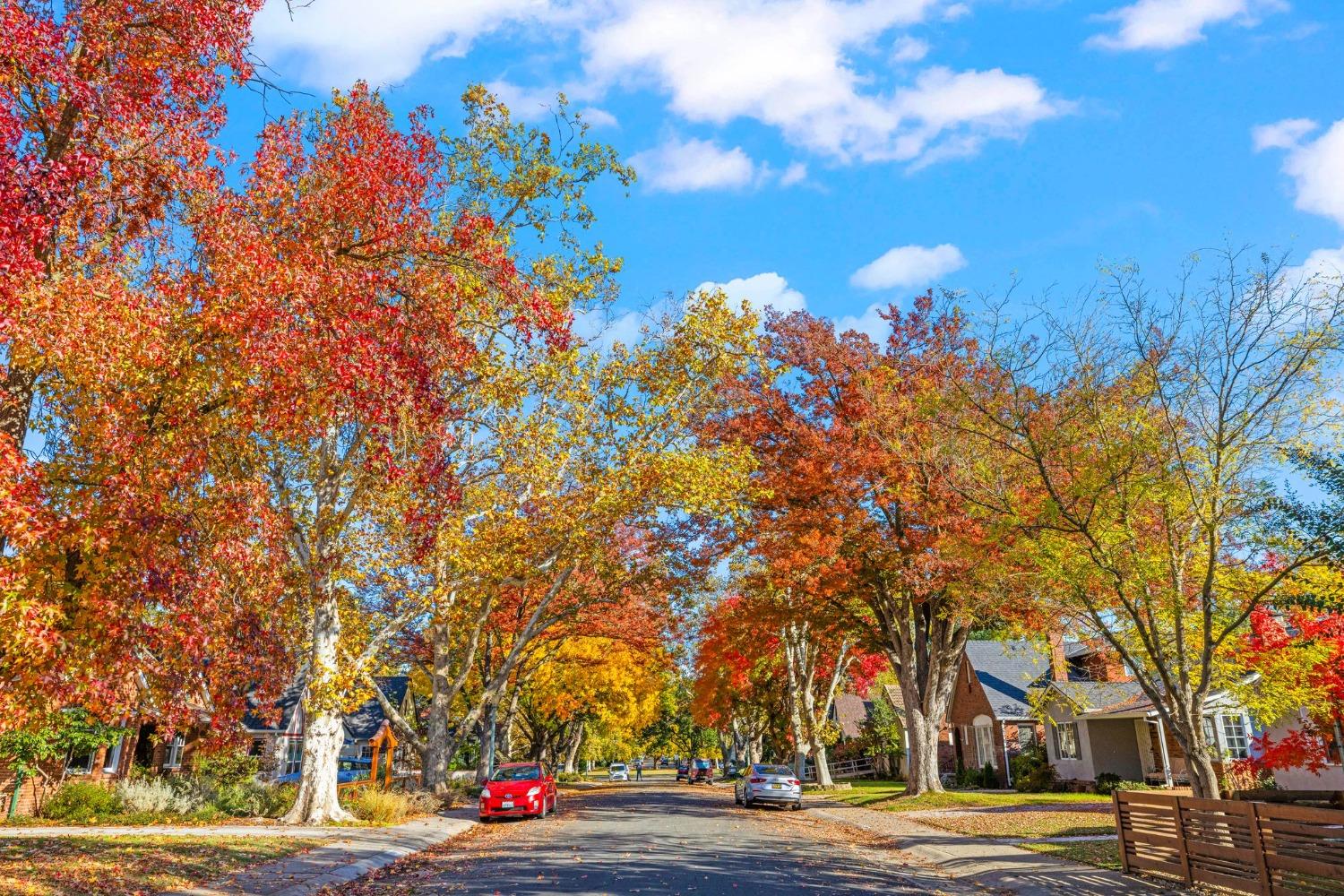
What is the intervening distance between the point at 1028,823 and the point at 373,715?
39.2m

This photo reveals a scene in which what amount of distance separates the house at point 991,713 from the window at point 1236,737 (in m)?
5.90

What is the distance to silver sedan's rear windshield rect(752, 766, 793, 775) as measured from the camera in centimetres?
2862

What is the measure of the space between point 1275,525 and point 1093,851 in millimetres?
6190

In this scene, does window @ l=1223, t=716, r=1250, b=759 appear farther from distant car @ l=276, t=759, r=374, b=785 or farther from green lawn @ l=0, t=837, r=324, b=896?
distant car @ l=276, t=759, r=374, b=785

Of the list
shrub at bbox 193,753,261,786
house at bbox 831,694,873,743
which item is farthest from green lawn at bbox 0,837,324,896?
house at bbox 831,694,873,743

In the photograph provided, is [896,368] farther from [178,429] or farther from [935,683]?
[178,429]

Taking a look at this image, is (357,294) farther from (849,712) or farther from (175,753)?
(849,712)

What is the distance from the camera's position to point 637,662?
4603 cm

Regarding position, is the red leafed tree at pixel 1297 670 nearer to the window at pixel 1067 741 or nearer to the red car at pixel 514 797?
the window at pixel 1067 741

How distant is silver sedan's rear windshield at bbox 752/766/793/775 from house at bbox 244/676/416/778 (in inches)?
498

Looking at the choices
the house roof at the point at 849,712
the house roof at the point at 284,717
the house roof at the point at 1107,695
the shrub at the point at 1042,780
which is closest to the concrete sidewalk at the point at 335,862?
the house roof at the point at 284,717

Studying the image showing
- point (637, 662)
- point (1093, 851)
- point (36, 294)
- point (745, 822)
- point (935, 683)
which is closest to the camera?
point (36, 294)

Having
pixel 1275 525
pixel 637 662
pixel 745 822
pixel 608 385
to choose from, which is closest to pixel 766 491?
pixel 608 385

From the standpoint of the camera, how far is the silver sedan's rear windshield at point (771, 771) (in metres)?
28.6
